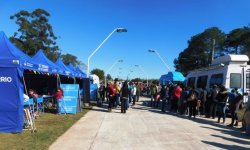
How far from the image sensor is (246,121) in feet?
48.0

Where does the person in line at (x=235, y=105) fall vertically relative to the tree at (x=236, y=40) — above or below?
below

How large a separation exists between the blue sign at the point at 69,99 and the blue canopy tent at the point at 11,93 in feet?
23.2

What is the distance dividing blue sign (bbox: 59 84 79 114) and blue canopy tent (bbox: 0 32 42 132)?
708 cm

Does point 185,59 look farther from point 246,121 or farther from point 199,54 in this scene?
point 246,121

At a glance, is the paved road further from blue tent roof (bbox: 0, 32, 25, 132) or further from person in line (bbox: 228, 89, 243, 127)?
blue tent roof (bbox: 0, 32, 25, 132)

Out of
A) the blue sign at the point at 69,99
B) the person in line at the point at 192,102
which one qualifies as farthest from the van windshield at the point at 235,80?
the blue sign at the point at 69,99

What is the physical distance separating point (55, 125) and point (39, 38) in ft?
181

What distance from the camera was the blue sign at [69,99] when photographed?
1975 centimetres

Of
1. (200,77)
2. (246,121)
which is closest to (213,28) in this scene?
(200,77)

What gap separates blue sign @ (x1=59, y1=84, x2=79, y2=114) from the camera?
19.8m

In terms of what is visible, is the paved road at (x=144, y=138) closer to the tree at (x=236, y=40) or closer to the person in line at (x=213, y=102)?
the person in line at (x=213, y=102)

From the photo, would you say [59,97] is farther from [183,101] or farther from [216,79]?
[216,79]

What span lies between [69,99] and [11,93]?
24.0 feet

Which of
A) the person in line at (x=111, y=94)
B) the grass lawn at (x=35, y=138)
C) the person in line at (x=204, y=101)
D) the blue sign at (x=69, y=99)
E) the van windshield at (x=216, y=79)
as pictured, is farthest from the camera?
the person in line at (x=111, y=94)
